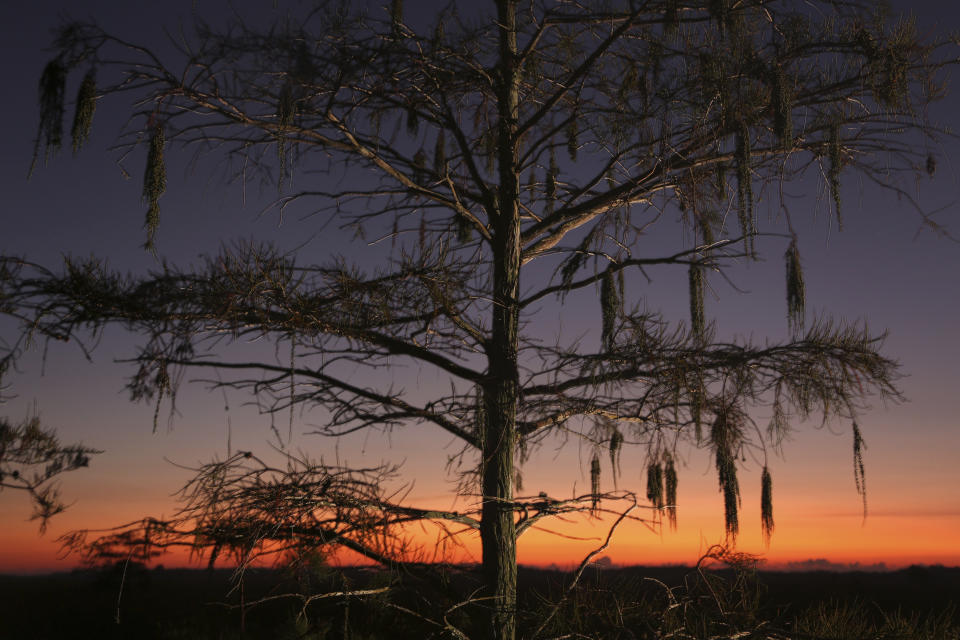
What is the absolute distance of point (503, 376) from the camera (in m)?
5.93

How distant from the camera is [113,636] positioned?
40.8 ft

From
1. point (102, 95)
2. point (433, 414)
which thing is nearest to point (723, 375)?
Answer: point (433, 414)

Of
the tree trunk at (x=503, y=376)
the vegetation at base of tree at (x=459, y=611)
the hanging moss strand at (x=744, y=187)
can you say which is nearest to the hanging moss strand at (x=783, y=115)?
the hanging moss strand at (x=744, y=187)

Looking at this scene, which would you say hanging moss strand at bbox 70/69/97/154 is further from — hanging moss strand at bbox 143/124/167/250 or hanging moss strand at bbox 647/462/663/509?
hanging moss strand at bbox 647/462/663/509

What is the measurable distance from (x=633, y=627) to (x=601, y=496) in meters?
1.01

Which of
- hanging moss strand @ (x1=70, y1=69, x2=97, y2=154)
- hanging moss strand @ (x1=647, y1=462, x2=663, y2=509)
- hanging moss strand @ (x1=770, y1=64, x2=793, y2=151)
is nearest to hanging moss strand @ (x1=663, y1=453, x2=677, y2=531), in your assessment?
hanging moss strand @ (x1=647, y1=462, x2=663, y2=509)

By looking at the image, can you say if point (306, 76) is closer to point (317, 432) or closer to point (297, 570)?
point (317, 432)

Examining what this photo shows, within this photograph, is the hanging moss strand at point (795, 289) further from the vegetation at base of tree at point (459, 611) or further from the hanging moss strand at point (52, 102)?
the hanging moss strand at point (52, 102)

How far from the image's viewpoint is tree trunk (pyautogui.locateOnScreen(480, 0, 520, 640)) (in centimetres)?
556

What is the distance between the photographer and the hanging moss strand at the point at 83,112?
4.53 metres

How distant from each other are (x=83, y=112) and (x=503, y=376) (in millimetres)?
3581

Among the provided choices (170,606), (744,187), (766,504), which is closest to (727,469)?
(766,504)

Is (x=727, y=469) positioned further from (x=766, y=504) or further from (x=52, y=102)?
(x=52, y=102)

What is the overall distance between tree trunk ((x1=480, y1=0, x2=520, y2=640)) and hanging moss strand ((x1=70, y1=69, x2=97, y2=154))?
3.05 metres
